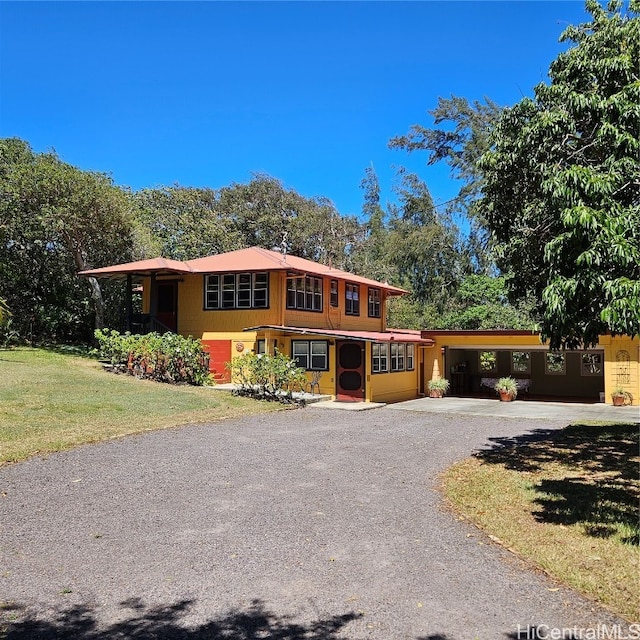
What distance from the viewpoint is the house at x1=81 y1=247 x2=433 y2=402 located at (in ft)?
70.4

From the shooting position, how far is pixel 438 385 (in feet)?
80.9

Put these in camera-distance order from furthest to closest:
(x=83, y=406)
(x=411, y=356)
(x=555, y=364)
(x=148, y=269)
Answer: (x=555, y=364), (x=411, y=356), (x=148, y=269), (x=83, y=406)

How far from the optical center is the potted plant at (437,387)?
24.7 m

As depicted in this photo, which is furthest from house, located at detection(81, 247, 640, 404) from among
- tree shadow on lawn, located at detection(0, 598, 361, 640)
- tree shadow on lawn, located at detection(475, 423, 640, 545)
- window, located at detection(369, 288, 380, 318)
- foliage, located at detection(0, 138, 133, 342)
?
tree shadow on lawn, located at detection(0, 598, 361, 640)

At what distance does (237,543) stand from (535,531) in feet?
10.7

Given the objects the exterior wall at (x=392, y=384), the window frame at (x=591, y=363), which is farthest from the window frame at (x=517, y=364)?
the exterior wall at (x=392, y=384)

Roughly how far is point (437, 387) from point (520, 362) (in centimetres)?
704

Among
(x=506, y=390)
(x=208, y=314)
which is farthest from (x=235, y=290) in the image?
(x=506, y=390)

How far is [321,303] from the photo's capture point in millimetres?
25766

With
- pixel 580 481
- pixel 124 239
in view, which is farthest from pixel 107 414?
pixel 124 239

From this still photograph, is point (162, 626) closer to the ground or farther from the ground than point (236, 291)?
closer to the ground

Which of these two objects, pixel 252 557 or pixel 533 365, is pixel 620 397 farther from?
pixel 252 557

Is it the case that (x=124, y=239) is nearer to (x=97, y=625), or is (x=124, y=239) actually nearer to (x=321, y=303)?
(x=321, y=303)

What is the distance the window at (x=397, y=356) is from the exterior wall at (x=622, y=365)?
7767mm
